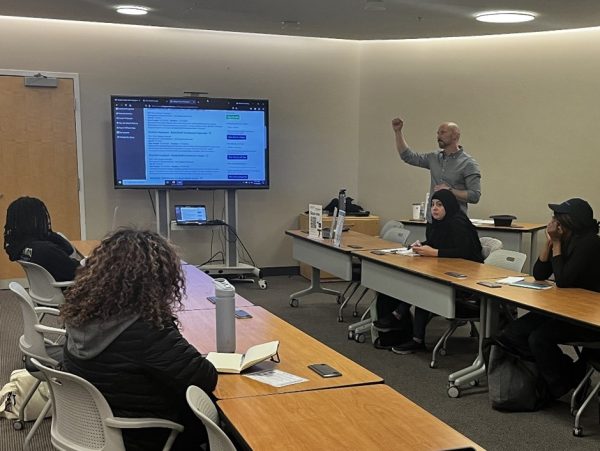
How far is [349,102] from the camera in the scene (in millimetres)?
7828

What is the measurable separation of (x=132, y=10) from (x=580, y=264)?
4509mm

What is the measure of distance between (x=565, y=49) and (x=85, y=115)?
514 centimetres

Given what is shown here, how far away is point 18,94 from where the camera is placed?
651 cm

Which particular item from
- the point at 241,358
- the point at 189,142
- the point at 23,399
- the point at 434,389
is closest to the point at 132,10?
the point at 189,142

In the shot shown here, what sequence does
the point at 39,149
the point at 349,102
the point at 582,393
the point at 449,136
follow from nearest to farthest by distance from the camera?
the point at 582,393 < the point at 449,136 < the point at 39,149 < the point at 349,102

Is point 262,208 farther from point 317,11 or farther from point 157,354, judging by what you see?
point 157,354

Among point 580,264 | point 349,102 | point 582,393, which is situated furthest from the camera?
point 349,102

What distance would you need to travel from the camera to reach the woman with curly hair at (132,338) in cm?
191

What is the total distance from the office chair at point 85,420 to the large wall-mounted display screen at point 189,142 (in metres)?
4.74

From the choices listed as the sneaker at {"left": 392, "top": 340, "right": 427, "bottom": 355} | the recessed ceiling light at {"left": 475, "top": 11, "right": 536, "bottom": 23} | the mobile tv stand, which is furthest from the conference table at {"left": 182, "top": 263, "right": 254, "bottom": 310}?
the recessed ceiling light at {"left": 475, "top": 11, "right": 536, "bottom": 23}

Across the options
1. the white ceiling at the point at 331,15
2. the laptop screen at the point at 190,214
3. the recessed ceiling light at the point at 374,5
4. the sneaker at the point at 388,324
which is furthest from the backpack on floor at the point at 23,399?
the recessed ceiling light at the point at 374,5

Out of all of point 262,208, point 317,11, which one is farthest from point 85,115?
point 317,11

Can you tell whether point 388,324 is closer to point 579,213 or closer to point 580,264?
point 580,264

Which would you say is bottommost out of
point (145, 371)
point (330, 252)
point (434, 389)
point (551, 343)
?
point (434, 389)
